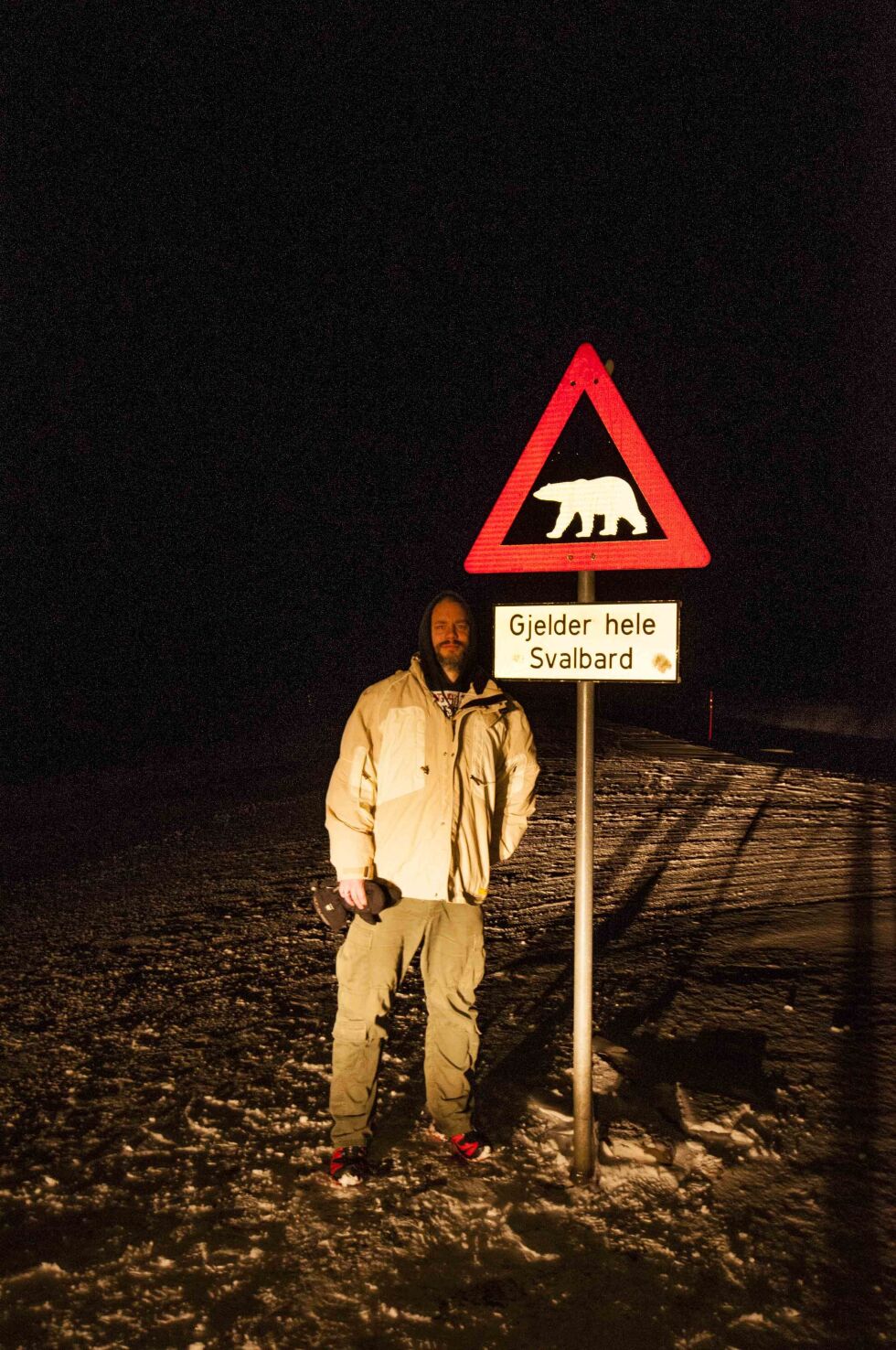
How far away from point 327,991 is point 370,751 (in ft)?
6.72

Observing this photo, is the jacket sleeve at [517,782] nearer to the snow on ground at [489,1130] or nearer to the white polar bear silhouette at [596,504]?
the white polar bear silhouette at [596,504]

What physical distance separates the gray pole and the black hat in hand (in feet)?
2.13

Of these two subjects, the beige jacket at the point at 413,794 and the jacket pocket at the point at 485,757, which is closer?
the beige jacket at the point at 413,794

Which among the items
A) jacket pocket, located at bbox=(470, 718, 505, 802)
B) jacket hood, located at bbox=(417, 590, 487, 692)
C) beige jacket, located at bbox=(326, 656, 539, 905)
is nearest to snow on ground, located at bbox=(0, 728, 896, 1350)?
beige jacket, located at bbox=(326, 656, 539, 905)

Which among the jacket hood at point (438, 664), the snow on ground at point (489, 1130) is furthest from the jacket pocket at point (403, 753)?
the snow on ground at point (489, 1130)

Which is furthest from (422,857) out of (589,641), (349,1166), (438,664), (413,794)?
(349,1166)

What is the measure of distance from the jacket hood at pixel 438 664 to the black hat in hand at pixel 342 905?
718 mm

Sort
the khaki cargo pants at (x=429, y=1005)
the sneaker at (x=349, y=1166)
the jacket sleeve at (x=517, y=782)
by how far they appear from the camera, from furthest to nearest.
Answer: the jacket sleeve at (x=517, y=782)
the khaki cargo pants at (x=429, y=1005)
the sneaker at (x=349, y=1166)

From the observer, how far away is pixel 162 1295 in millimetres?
2492

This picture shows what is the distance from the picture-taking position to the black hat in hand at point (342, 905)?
300 centimetres

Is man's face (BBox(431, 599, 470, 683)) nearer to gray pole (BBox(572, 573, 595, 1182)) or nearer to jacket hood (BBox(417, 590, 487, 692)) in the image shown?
jacket hood (BBox(417, 590, 487, 692))

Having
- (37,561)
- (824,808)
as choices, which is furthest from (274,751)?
(37,561)

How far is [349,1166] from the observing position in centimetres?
296

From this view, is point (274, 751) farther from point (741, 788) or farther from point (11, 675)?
point (11, 675)
